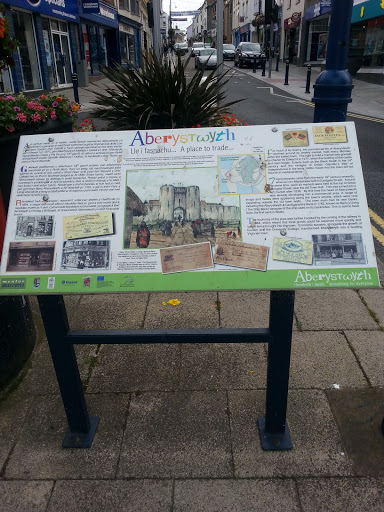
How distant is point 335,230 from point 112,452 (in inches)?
68.8

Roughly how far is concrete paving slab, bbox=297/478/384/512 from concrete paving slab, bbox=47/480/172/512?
2.32ft

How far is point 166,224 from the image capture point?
191 centimetres

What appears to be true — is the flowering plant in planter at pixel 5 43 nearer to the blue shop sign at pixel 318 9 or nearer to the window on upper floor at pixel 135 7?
the blue shop sign at pixel 318 9

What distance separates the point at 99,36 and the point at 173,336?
28.0 m

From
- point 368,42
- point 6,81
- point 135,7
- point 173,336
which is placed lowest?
point 173,336

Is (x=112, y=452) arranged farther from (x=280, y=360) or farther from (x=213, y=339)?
(x=280, y=360)

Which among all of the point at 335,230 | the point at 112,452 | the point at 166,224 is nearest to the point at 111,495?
the point at 112,452

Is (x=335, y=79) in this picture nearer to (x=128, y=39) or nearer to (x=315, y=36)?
(x=315, y=36)

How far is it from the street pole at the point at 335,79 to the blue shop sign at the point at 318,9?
2367 cm

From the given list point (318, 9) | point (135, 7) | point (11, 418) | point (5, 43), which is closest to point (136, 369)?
point (11, 418)

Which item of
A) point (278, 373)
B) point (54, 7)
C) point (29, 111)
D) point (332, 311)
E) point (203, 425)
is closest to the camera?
point (278, 373)

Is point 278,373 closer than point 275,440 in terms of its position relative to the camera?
Yes

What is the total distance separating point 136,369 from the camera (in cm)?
297

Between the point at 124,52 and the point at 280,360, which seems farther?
the point at 124,52
